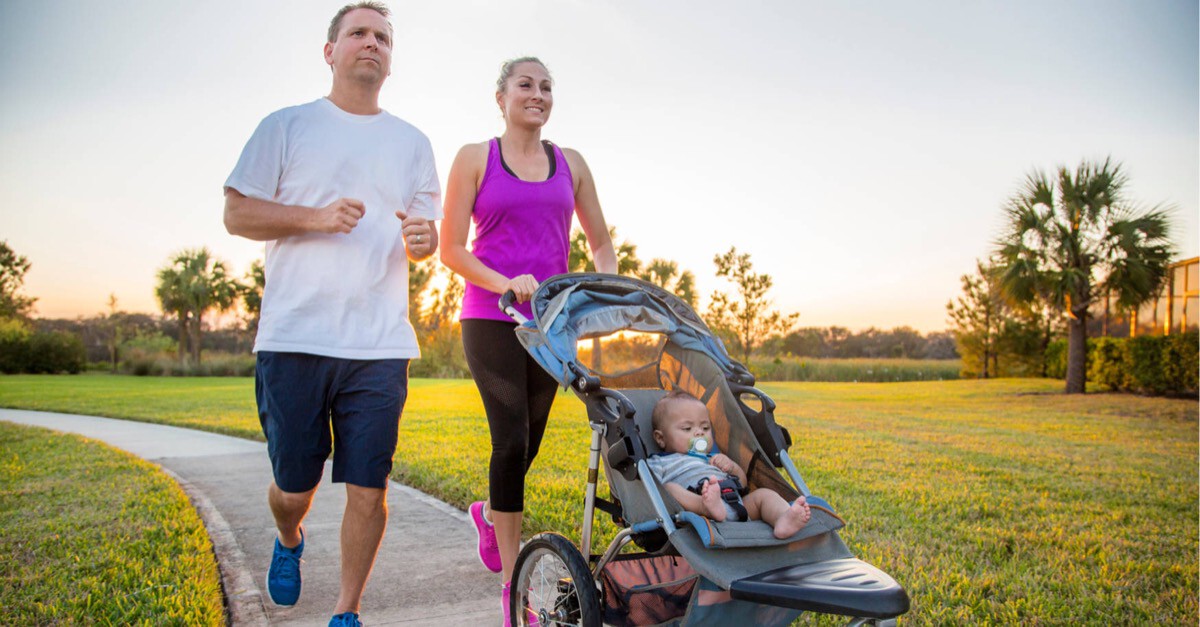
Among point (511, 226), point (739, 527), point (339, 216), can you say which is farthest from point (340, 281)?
point (739, 527)

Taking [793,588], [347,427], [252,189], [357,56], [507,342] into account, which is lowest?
[793,588]

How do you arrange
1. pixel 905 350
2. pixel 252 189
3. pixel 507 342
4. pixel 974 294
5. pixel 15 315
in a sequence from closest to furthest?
pixel 252 189 < pixel 507 342 < pixel 15 315 < pixel 974 294 < pixel 905 350

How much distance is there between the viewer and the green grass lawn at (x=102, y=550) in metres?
3.37

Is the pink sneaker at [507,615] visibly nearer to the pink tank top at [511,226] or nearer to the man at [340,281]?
the man at [340,281]

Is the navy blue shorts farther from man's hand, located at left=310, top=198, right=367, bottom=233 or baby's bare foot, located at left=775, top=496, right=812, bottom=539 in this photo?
baby's bare foot, located at left=775, top=496, right=812, bottom=539

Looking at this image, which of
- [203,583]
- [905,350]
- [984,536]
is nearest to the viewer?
[203,583]

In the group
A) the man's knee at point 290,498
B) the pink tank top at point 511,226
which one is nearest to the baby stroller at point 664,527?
the pink tank top at point 511,226

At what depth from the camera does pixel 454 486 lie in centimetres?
602

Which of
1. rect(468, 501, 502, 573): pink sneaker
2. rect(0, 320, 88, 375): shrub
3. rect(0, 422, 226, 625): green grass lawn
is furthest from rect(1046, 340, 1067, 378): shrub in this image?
rect(0, 320, 88, 375): shrub

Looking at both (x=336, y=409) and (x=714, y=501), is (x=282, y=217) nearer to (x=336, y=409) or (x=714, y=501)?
(x=336, y=409)

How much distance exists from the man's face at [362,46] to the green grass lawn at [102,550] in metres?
2.20

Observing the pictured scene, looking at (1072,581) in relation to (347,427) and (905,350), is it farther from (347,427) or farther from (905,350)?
(905,350)

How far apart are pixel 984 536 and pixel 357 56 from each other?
4.47 metres

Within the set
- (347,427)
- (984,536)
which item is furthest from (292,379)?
(984,536)
